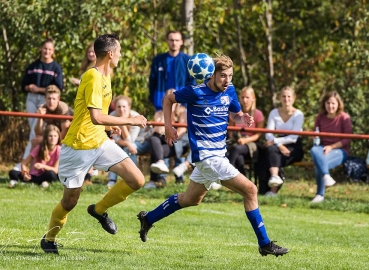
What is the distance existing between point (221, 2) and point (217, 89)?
10.4 meters

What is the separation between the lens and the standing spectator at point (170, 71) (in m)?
14.4

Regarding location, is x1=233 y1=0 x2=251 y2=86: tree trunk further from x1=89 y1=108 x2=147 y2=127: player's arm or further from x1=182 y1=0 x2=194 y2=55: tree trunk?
x1=89 y1=108 x2=147 y2=127: player's arm

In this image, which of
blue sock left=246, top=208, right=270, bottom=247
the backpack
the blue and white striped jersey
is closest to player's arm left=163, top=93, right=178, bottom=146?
the blue and white striped jersey

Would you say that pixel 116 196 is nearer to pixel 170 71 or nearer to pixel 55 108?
pixel 55 108

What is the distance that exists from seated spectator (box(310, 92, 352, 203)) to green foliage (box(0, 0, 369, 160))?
75.2 inches

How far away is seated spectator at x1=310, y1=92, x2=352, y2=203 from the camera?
43.9 ft

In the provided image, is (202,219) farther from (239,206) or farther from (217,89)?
(217,89)

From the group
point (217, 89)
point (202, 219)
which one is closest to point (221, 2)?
point (202, 219)

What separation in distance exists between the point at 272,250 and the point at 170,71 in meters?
6.67

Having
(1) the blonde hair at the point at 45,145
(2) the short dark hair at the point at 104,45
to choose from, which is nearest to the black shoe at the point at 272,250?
(2) the short dark hair at the point at 104,45

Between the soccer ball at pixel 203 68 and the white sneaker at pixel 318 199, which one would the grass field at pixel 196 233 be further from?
the soccer ball at pixel 203 68

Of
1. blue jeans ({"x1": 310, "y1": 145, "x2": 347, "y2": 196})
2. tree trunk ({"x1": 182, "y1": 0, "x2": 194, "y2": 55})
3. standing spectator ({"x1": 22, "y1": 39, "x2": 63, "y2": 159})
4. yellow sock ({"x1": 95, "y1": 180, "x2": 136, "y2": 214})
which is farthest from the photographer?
tree trunk ({"x1": 182, "y1": 0, "x2": 194, "y2": 55})

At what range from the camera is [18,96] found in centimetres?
1714

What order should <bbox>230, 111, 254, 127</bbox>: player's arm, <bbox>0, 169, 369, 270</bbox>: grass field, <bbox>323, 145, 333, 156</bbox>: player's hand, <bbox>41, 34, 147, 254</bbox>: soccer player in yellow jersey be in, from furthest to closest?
<bbox>323, 145, 333, 156</bbox>: player's hand → <bbox>230, 111, 254, 127</bbox>: player's arm → <bbox>41, 34, 147, 254</bbox>: soccer player in yellow jersey → <bbox>0, 169, 369, 270</bbox>: grass field
